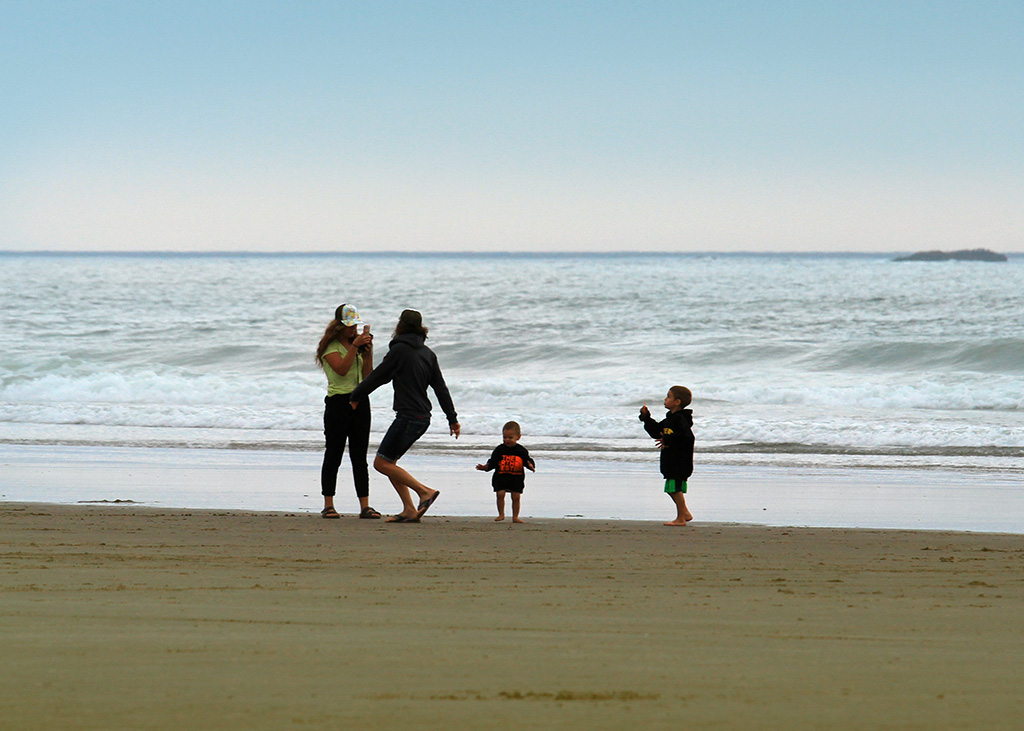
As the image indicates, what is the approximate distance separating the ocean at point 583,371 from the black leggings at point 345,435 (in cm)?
502

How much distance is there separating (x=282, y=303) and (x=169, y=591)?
41.5 meters

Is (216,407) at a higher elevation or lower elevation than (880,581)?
lower

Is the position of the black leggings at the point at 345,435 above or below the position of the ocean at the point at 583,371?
above

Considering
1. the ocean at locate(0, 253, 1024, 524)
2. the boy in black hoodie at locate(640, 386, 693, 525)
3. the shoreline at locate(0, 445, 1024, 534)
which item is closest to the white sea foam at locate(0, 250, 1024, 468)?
the ocean at locate(0, 253, 1024, 524)

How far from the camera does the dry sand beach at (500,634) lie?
10.4 ft

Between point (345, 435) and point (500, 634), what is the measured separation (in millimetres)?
4551

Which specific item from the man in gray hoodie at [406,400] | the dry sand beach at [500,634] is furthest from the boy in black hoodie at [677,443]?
the man in gray hoodie at [406,400]

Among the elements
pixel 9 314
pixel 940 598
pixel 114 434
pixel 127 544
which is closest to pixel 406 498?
pixel 127 544

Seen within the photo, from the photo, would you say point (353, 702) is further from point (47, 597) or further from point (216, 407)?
point (216, 407)

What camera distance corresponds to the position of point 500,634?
410 centimetres

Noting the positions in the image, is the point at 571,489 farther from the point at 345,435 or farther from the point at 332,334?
the point at 332,334

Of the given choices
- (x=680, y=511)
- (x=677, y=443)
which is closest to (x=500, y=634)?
(x=680, y=511)

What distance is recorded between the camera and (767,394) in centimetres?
2048

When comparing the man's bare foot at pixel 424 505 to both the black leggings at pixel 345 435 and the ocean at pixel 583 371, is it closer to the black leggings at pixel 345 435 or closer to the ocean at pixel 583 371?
the black leggings at pixel 345 435
